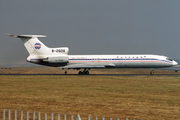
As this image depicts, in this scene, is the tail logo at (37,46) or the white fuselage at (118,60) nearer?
the tail logo at (37,46)

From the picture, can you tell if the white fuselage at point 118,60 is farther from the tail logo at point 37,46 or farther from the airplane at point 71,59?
the tail logo at point 37,46

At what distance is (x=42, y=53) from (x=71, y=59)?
5.32 meters

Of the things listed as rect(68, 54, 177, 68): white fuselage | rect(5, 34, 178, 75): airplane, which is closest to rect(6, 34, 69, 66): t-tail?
rect(5, 34, 178, 75): airplane

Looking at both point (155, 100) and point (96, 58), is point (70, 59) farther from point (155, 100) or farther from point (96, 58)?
point (155, 100)

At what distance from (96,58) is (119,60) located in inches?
164

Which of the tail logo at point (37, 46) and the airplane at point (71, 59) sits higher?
the tail logo at point (37, 46)

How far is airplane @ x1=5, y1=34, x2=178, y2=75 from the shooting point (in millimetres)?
46469

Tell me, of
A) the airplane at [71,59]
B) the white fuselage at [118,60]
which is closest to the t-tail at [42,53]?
the airplane at [71,59]

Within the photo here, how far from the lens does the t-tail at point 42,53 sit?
4625 cm

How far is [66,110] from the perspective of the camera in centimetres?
1337

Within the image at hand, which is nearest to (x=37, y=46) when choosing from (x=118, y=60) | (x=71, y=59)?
(x=71, y=59)

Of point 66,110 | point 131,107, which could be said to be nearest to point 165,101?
point 131,107

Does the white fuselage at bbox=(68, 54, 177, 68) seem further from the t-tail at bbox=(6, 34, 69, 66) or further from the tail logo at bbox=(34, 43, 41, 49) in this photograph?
the tail logo at bbox=(34, 43, 41, 49)

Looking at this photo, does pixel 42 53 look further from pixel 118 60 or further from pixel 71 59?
pixel 118 60
